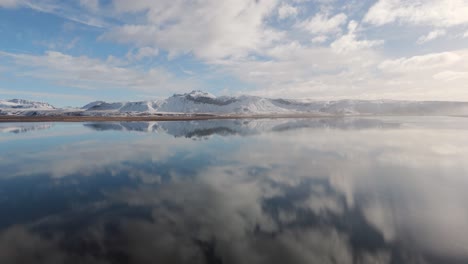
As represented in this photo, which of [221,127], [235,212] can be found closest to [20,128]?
[221,127]

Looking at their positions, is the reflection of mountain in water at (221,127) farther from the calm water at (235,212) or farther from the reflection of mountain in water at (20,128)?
the calm water at (235,212)

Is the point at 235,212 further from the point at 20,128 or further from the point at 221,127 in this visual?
the point at 20,128

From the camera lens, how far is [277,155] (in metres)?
20.3

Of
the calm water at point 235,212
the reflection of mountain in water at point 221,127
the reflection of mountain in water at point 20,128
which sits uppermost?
the reflection of mountain in water at point 20,128

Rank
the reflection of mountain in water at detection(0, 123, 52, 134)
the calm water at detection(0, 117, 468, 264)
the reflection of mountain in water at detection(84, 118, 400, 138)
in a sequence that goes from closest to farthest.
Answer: the calm water at detection(0, 117, 468, 264)
the reflection of mountain in water at detection(84, 118, 400, 138)
the reflection of mountain in water at detection(0, 123, 52, 134)

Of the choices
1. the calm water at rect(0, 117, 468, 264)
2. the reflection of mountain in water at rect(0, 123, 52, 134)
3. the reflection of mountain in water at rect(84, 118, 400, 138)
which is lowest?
the reflection of mountain in water at rect(84, 118, 400, 138)

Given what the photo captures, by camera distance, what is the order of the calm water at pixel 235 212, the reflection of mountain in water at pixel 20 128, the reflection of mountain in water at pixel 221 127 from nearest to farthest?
the calm water at pixel 235 212
the reflection of mountain in water at pixel 221 127
the reflection of mountain in water at pixel 20 128

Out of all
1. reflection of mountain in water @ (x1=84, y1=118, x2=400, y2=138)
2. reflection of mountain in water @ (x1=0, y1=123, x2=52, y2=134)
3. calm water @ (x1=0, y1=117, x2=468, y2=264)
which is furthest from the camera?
reflection of mountain in water @ (x1=0, y1=123, x2=52, y2=134)

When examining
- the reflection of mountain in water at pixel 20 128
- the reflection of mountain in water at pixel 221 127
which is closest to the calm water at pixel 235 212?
the reflection of mountain in water at pixel 221 127

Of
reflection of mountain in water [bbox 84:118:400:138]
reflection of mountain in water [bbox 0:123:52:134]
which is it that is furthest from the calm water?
reflection of mountain in water [bbox 0:123:52:134]

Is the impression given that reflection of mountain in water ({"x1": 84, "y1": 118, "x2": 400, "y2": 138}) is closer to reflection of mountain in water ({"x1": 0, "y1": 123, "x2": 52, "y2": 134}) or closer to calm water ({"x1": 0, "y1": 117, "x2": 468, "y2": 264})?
reflection of mountain in water ({"x1": 0, "y1": 123, "x2": 52, "y2": 134})

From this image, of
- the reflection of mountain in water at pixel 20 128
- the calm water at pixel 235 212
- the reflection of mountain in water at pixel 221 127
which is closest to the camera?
the calm water at pixel 235 212

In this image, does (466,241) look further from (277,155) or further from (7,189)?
(7,189)

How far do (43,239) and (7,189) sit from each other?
6.77 metres
